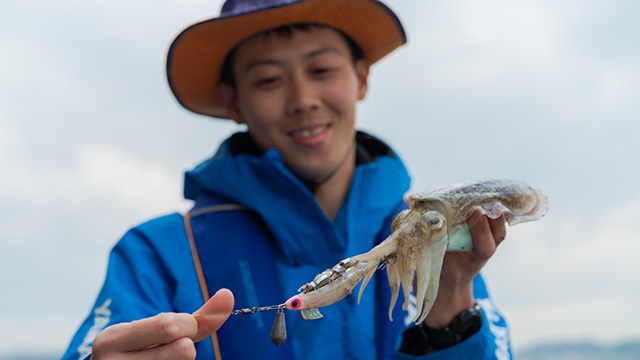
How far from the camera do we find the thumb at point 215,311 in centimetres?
218

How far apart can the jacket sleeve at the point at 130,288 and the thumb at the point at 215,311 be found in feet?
3.88

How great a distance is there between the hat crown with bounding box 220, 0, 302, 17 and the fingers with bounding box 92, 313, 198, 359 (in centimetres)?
229

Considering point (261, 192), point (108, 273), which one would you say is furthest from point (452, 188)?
point (108, 273)

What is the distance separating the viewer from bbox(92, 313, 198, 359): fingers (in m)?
2.16

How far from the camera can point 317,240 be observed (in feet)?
12.9

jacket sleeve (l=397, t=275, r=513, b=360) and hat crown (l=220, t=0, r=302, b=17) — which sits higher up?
hat crown (l=220, t=0, r=302, b=17)

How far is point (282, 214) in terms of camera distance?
13.0 feet

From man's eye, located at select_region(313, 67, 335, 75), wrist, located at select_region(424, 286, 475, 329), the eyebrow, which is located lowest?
wrist, located at select_region(424, 286, 475, 329)

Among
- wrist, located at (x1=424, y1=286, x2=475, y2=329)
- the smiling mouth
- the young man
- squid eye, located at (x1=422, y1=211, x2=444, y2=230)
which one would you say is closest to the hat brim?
the young man

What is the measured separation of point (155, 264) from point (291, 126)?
1.15 meters

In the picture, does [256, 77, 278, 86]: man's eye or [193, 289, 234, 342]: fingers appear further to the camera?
[256, 77, 278, 86]: man's eye

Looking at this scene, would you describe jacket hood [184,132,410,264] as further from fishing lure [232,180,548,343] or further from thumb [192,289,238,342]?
thumb [192,289,238,342]

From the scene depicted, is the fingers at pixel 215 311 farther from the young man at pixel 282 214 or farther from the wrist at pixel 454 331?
the wrist at pixel 454 331

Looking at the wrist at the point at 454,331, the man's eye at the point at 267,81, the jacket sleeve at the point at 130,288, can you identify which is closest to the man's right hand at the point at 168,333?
the jacket sleeve at the point at 130,288
